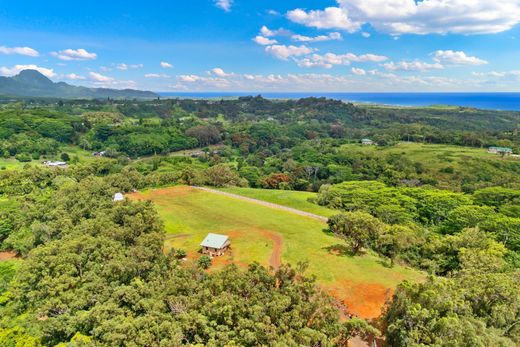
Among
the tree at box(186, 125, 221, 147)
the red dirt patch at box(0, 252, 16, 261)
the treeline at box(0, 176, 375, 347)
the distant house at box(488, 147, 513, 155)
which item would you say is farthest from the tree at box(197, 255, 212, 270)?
the tree at box(186, 125, 221, 147)

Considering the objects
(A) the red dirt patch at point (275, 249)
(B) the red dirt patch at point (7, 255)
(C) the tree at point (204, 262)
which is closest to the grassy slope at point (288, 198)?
(A) the red dirt patch at point (275, 249)

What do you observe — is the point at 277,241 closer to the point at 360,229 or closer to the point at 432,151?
the point at 360,229

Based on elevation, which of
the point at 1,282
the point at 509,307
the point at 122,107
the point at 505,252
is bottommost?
the point at 1,282

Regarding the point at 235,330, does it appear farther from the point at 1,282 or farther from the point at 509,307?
the point at 1,282

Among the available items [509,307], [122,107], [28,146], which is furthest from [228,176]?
[122,107]

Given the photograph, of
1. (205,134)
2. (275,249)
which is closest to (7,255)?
(275,249)

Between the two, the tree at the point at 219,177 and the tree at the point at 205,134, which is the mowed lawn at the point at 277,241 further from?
the tree at the point at 205,134
